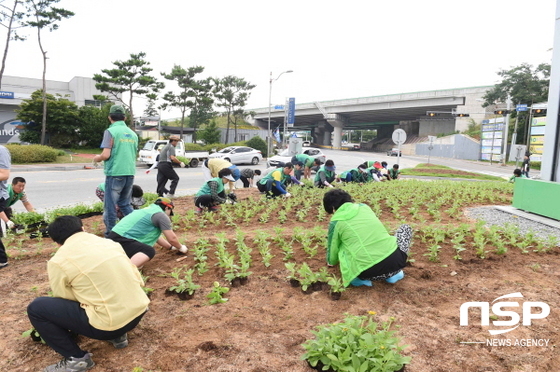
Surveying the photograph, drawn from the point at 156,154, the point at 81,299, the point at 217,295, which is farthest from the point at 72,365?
the point at 156,154

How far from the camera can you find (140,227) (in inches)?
175

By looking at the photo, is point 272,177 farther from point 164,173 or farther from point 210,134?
point 210,134

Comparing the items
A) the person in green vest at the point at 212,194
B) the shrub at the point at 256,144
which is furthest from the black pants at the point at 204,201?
the shrub at the point at 256,144

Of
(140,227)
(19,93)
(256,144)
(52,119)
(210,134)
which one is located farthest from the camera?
(210,134)

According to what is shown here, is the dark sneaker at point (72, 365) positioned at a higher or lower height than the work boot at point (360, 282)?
lower

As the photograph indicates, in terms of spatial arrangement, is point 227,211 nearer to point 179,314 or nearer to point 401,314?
point 179,314

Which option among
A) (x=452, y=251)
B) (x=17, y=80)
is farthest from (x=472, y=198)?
(x=17, y=80)

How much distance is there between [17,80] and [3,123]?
8.09m

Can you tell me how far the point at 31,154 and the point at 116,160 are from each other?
69.7ft

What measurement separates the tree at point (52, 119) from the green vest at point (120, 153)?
1121 inches

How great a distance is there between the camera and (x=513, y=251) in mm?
5191

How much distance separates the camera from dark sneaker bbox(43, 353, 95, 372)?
266 centimetres

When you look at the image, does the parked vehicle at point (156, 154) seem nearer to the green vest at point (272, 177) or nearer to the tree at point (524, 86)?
the green vest at point (272, 177)

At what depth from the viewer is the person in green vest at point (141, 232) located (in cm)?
427
